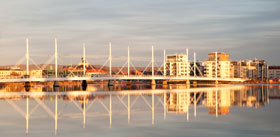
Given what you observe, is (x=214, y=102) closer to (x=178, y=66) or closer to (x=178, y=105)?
(x=178, y=105)

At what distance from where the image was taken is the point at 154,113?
26984mm

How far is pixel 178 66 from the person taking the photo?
14388cm

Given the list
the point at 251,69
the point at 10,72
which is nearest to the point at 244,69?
the point at 251,69

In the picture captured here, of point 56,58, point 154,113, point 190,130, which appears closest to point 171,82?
point 56,58

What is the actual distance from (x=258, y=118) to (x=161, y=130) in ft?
23.2

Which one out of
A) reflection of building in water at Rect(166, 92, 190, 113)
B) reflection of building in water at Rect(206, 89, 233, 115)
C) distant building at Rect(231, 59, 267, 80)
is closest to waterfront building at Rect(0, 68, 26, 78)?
distant building at Rect(231, 59, 267, 80)

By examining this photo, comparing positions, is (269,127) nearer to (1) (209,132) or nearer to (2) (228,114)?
(1) (209,132)

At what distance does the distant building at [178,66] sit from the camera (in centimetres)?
14412

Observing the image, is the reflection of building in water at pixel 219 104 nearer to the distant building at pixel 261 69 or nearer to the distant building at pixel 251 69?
the distant building at pixel 251 69

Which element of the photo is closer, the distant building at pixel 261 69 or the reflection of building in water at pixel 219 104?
the reflection of building in water at pixel 219 104

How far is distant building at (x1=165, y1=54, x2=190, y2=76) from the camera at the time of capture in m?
144

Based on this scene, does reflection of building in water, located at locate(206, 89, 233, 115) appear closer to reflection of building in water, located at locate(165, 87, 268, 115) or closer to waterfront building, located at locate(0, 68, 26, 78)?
reflection of building in water, located at locate(165, 87, 268, 115)

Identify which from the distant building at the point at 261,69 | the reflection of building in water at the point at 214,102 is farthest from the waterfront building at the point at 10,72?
the reflection of building in water at the point at 214,102

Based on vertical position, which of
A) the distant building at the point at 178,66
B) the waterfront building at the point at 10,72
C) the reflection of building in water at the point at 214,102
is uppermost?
the distant building at the point at 178,66
